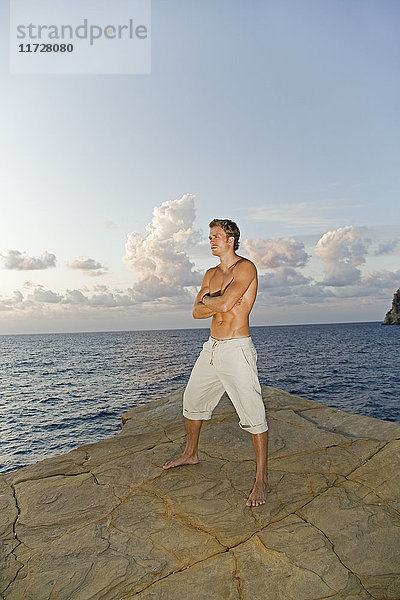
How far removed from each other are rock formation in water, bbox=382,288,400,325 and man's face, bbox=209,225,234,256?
137 m

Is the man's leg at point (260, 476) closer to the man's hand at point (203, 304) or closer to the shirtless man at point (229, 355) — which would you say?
the shirtless man at point (229, 355)

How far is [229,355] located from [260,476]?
1.34m

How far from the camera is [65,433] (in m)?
17.6

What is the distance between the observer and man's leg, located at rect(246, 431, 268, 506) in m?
4.11

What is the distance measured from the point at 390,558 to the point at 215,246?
343 cm

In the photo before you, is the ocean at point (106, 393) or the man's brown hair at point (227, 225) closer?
the man's brown hair at point (227, 225)

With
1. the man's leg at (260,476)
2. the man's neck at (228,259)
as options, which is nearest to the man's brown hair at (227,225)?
the man's neck at (228,259)

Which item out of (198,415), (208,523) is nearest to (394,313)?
(198,415)

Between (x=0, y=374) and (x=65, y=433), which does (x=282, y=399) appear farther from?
(x=0, y=374)

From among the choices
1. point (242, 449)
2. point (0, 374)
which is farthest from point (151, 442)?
point (0, 374)

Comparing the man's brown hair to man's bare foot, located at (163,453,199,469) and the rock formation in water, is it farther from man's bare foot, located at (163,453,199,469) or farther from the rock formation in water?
the rock formation in water

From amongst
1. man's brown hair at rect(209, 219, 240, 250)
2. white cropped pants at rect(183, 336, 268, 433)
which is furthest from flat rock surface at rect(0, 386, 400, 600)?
man's brown hair at rect(209, 219, 240, 250)

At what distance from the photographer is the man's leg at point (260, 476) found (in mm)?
4113

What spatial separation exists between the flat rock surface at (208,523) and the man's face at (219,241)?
8.93ft
